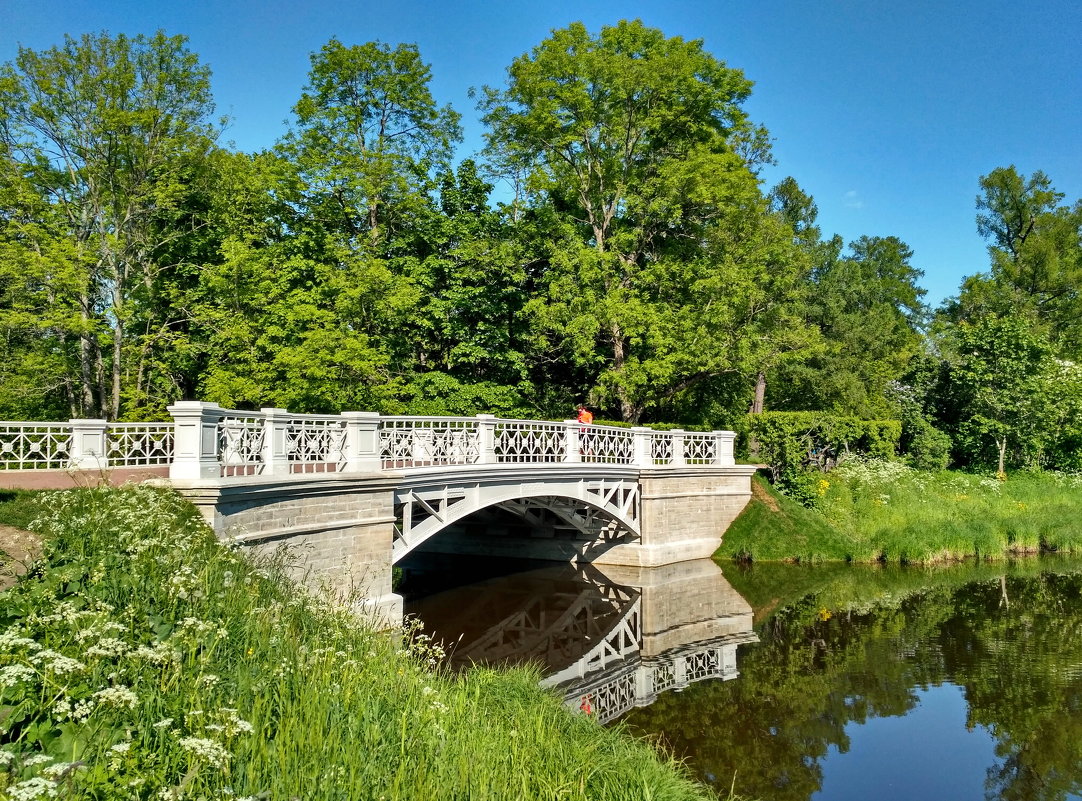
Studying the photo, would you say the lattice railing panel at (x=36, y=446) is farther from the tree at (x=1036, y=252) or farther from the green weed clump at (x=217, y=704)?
the tree at (x=1036, y=252)

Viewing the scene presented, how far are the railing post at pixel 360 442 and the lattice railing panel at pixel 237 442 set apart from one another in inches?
54.7

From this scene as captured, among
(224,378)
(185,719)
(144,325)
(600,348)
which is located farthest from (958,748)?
(144,325)

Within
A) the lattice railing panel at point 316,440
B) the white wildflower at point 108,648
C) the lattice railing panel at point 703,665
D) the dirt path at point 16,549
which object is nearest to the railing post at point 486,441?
the lattice railing panel at point 316,440

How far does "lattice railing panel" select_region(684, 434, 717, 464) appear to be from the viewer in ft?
67.4

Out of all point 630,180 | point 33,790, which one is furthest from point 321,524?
point 630,180

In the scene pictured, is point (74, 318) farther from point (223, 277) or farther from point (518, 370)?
point (518, 370)

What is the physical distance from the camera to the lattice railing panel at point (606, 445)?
17156 millimetres

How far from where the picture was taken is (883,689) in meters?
11.1

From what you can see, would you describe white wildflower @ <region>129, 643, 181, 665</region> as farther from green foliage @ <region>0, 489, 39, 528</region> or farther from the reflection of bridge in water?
the reflection of bridge in water

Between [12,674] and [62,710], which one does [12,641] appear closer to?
[12,674]

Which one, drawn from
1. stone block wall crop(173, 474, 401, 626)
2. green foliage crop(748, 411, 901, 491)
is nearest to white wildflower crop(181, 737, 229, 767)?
stone block wall crop(173, 474, 401, 626)

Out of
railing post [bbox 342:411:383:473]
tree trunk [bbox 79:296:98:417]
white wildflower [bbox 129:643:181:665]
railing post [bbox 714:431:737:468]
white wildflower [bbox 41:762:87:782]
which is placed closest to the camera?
white wildflower [bbox 41:762:87:782]

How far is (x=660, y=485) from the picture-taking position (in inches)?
750

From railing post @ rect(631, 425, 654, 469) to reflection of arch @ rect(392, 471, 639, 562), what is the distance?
510 mm
